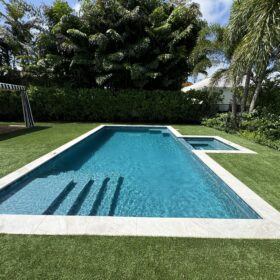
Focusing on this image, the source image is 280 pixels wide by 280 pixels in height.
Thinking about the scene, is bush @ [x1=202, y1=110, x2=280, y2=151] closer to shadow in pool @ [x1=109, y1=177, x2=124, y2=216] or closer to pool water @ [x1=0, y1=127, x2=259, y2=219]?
pool water @ [x1=0, y1=127, x2=259, y2=219]

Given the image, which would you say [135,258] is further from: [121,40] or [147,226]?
A: [121,40]

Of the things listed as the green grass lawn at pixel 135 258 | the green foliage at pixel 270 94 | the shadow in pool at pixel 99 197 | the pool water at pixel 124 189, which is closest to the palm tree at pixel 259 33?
the green foliage at pixel 270 94

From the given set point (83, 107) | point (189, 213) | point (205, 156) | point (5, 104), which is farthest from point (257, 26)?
point (5, 104)

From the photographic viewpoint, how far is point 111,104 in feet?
47.5

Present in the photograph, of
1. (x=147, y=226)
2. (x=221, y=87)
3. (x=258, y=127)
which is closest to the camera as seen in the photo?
(x=147, y=226)

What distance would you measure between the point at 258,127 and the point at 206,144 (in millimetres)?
2737

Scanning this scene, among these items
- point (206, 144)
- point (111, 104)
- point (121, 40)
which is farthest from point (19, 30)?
point (206, 144)

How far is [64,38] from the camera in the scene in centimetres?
1420

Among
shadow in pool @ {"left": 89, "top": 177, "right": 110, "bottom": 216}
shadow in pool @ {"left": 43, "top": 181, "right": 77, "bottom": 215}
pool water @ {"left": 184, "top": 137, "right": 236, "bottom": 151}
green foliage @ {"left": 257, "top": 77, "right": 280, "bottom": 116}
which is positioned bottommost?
shadow in pool @ {"left": 89, "top": 177, "right": 110, "bottom": 216}

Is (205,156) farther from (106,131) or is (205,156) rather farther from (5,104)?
(5,104)

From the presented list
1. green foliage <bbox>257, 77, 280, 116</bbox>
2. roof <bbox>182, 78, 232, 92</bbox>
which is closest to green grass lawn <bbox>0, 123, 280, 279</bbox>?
roof <bbox>182, 78, 232, 92</bbox>

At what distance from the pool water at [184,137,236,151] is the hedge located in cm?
557

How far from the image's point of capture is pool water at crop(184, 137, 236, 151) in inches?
326

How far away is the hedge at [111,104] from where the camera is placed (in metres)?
14.2
